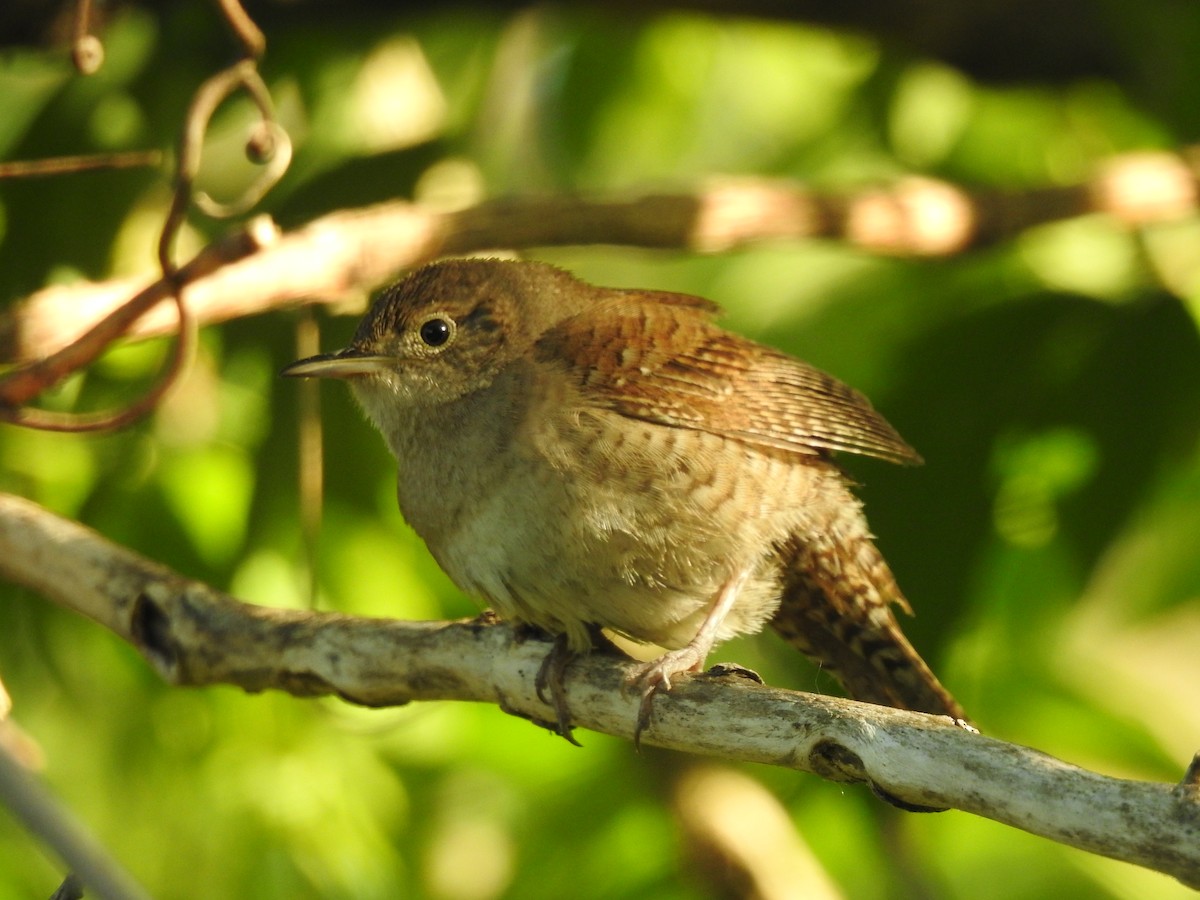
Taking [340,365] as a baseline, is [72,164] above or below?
above

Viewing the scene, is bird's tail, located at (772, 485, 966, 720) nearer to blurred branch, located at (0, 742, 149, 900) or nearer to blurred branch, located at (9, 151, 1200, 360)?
blurred branch, located at (9, 151, 1200, 360)

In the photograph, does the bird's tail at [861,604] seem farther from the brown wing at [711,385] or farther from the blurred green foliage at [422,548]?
the brown wing at [711,385]

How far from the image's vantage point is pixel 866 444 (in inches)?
116

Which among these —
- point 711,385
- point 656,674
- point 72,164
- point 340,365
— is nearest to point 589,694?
point 656,674

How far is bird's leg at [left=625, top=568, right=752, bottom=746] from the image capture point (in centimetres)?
241

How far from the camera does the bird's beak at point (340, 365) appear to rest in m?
3.10

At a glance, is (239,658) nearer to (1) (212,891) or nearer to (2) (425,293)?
(2) (425,293)

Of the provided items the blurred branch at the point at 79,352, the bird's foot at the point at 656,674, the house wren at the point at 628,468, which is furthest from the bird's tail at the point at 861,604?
the blurred branch at the point at 79,352

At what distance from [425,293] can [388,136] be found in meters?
1.34

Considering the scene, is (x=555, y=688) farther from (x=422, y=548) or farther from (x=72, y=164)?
(x=72, y=164)

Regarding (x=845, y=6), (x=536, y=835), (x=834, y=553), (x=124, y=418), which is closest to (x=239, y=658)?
(x=124, y=418)

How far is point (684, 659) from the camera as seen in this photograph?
2797 millimetres

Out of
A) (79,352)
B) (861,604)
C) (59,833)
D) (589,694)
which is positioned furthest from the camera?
(861,604)

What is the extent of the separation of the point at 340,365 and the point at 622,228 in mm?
776
